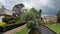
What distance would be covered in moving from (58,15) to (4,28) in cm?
4215

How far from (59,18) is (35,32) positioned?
56404 mm

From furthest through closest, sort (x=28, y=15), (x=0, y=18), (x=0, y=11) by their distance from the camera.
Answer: (x=0, y=11)
(x=0, y=18)
(x=28, y=15)

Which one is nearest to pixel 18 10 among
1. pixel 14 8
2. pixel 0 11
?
pixel 14 8

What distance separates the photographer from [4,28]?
3167 cm

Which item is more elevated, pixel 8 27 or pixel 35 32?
pixel 35 32

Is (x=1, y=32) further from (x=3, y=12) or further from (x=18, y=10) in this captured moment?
(x=18, y=10)

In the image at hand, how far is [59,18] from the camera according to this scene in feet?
227

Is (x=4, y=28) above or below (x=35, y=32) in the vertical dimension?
below

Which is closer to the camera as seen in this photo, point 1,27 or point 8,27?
point 1,27

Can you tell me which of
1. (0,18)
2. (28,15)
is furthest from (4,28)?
(0,18)

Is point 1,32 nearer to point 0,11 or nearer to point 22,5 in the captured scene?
point 0,11

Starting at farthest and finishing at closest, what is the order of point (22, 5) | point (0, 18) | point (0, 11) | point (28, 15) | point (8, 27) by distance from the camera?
point (22, 5)
point (0, 11)
point (0, 18)
point (28, 15)
point (8, 27)

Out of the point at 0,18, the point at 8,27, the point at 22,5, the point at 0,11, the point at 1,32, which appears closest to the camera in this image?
the point at 1,32

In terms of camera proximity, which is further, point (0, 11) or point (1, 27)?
point (0, 11)
